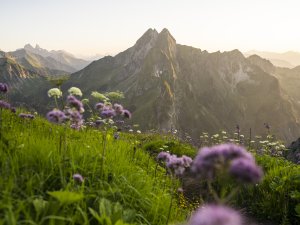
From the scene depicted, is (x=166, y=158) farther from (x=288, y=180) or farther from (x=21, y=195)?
(x=288, y=180)

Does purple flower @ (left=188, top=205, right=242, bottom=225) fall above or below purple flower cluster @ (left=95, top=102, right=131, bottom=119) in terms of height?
below

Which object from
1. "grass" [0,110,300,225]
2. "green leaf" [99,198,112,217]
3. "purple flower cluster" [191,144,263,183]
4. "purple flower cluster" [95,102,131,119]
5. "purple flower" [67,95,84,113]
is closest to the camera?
"purple flower cluster" [191,144,263,183]

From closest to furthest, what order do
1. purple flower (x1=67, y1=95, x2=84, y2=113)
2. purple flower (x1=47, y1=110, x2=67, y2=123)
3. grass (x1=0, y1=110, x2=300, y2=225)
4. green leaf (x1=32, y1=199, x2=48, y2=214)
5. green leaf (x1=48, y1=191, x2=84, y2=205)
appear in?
1. green leaf (x1=48, y1=191, x2=84, y2=205)
2. green leaf (x1=32, y1=199, x2=48, y2=214)
3. grass (x1=0, y1=110, x2=300, y2=225)
4. purple flower (x1=47, y1=110, x2=67, y2=123)
5. purple flower (x1=67, y1=95, x2=84, y2=113)

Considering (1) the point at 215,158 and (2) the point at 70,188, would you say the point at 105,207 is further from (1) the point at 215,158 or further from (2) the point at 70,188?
(1) the point at 215,158

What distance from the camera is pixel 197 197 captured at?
35.9 feet

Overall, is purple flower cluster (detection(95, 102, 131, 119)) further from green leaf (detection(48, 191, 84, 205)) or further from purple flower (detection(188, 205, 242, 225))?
purple flower (detection(188, 205, 242, 225))

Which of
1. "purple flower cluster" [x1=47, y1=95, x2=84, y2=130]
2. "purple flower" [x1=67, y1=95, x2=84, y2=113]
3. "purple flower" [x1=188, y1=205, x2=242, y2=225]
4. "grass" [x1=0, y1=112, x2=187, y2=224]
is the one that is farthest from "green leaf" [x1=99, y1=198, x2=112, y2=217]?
"purple flower" [x1=188, y1=205, x2=242, y2=225]

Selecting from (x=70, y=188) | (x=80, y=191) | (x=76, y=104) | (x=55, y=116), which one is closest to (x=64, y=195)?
(x=80, y=191)

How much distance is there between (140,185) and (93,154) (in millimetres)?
1040

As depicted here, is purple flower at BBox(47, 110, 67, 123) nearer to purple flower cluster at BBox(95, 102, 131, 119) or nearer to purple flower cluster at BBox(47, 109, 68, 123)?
purple flower cluster at BBox(47, 109, 68, 123)

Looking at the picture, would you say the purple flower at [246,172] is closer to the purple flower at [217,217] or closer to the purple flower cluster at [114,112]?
the purple flower at [217,217]

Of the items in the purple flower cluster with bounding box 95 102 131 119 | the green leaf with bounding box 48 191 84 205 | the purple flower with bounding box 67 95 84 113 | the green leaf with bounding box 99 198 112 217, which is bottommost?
the green leaf with bounding box 99 198 112 217

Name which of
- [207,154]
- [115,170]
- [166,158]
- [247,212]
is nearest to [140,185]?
[115,170]

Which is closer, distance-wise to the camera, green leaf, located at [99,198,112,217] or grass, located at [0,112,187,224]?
grass, located at [0,112,187,224]
